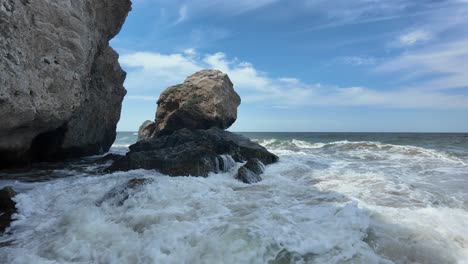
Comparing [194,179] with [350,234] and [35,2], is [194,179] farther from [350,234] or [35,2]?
[35,2]

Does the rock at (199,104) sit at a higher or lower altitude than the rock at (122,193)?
higher

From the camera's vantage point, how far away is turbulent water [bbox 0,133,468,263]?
4.94m

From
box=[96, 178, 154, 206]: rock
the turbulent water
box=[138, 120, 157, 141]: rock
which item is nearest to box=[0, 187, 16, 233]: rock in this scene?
the turbulent water

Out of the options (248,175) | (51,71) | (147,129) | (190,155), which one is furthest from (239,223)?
(147,129)

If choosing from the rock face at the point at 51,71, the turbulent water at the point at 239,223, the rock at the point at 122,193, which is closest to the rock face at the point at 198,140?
the turbulent water at the point at 239,223

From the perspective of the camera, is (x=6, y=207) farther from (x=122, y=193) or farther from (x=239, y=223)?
(x=239, y=223)

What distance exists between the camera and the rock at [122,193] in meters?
7.46

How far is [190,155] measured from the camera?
12219 mm

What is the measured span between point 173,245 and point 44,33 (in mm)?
8826

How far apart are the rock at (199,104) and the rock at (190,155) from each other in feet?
17.9

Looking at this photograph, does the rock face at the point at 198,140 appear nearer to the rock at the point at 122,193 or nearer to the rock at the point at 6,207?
the rock at the point at 122,193

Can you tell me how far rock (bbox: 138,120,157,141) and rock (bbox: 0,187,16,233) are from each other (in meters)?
21.3

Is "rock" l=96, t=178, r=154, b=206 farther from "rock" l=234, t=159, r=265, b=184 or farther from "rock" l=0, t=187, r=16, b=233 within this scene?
"rock" l=234, t=159, r=265, b=184

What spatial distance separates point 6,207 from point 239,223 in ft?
17.2
